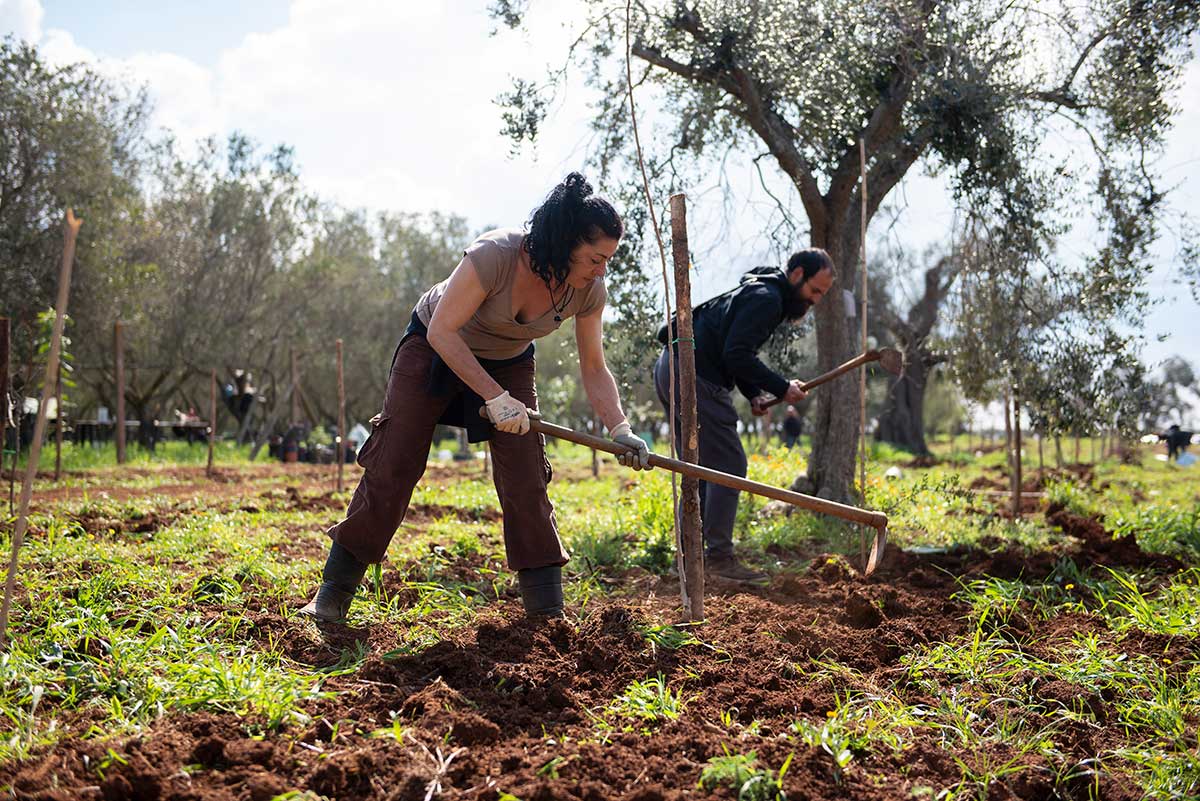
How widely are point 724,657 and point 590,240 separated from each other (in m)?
1.54

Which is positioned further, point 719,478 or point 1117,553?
point 1117,553

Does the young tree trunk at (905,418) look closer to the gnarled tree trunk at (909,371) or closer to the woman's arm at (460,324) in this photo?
the gnarled tree trunk at (909,371)

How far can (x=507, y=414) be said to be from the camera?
3.29 meters

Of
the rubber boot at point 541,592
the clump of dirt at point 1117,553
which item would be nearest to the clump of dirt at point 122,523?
the rubber boot at point 541,592

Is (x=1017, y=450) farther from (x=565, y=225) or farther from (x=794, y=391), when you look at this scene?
(x=565, y=225)

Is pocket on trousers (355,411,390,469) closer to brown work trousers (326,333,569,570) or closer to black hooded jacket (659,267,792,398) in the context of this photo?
brown work trousers (326,333,569,570)

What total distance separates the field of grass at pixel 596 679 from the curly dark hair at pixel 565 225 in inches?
51.4

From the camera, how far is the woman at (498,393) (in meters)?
3.29

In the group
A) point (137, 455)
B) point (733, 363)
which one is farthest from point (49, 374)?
point (137, 455)

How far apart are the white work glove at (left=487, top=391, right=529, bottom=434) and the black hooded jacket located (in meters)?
1.79

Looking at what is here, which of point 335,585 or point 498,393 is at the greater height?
point 498,393

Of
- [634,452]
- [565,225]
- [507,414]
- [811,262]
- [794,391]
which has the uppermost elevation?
[811,262]

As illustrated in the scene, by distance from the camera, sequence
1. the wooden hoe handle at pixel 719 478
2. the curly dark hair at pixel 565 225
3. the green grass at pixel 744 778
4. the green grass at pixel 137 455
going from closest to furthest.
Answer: the green grass at pixel 744 778 < the curly dark hair at pixel 565 225 < the wooden hoe handle at pixel 719 478 < the green grass at pixel 137 455

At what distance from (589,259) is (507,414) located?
62 cm
